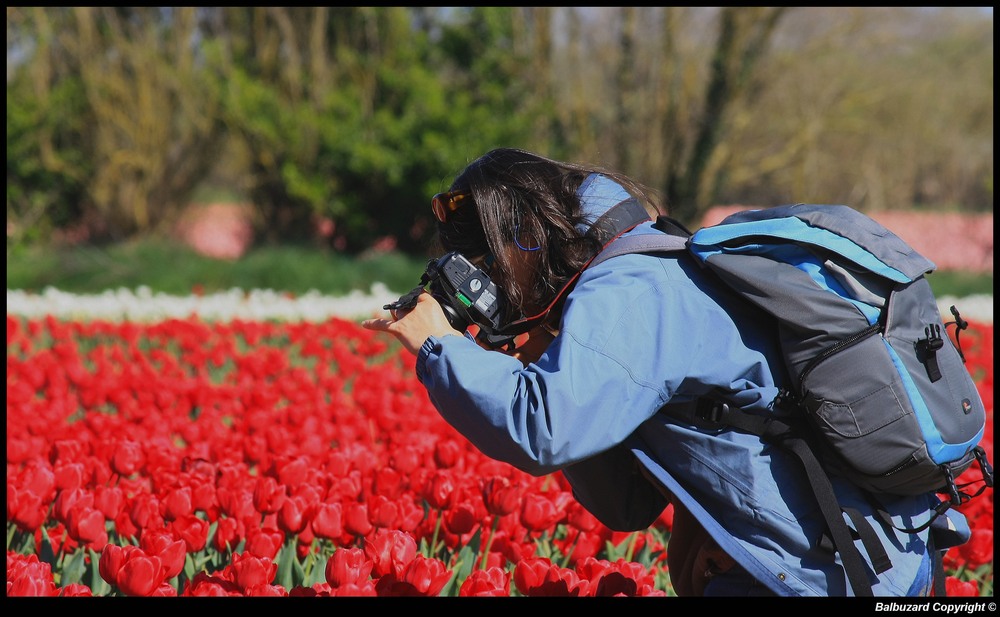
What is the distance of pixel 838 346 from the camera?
165cm

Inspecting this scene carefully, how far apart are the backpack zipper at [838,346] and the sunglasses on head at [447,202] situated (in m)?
0.70

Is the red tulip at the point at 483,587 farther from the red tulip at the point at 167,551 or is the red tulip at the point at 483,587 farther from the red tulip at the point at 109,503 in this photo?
the red tulip at the point at 109,503

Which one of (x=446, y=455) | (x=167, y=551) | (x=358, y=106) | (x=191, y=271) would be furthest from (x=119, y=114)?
(x=167, y=551)

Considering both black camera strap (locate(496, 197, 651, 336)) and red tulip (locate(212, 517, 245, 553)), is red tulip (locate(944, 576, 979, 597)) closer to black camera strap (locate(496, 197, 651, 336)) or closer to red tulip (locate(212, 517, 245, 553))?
black camera strap (locate(496, 197, 651, 336))

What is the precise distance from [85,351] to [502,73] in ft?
29.5

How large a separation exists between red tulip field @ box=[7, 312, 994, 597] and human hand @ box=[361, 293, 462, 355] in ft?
1.39

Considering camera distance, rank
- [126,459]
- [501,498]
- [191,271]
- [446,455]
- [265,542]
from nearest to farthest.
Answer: [265,542]
[501,498]
[126,459]
[446,455]
[191,271]

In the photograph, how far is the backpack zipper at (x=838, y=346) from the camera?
1641 mm

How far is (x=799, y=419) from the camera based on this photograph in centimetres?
175

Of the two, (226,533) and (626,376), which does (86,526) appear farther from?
(626,376)

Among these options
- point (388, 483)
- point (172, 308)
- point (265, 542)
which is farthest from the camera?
point (172, 308)

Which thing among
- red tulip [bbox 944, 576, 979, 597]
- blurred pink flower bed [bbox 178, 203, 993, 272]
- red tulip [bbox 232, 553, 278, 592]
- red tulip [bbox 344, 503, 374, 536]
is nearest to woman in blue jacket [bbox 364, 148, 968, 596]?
red tulip [bbox 944, 576, 979, 597]

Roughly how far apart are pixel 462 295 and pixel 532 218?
189 millimetres
